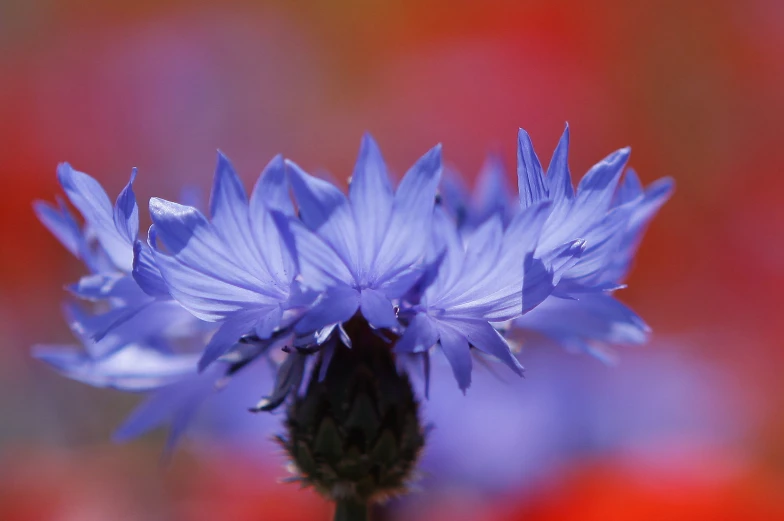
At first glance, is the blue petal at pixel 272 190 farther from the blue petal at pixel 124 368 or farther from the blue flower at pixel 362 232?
the blue petal at pixel 124 368

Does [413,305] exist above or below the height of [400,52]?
below

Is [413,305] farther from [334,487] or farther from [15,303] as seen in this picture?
[15,303]

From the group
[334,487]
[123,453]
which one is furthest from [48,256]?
[334,487]

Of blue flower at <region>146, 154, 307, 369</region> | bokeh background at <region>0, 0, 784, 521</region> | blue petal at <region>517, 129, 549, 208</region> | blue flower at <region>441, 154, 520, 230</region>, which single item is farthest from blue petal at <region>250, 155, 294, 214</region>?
bokeh background at <region>0, 0, 784, 521</region>

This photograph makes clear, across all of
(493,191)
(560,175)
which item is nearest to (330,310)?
(560,175)

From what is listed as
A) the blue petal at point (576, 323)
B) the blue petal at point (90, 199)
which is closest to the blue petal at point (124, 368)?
the blue petal at point (90, 199)

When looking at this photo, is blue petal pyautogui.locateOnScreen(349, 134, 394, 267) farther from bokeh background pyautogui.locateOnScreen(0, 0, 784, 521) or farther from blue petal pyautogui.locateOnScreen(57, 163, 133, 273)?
bokeh background pyautogui.locateOnScreen(0, 0, 784, 521)
